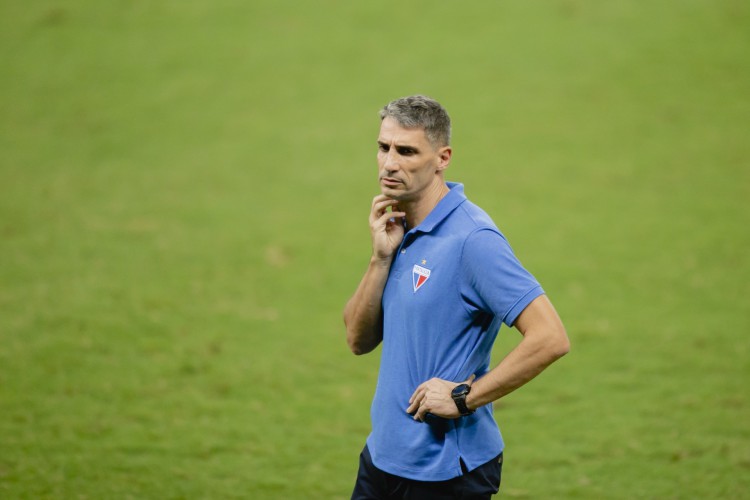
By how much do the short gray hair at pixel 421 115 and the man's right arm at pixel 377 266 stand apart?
0.34 metres

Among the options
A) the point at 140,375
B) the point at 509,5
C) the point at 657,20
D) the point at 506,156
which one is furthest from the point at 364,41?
the point at 140,375

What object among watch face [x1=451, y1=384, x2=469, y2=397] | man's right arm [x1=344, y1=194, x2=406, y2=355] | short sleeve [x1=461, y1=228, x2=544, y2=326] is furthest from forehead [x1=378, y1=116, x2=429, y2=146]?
watch face [x1=451, y1=384, x2=469, y2=397]

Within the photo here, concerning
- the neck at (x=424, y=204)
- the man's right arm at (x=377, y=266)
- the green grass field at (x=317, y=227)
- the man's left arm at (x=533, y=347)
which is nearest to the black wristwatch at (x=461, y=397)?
the man's left arm at (x=533, y=347)

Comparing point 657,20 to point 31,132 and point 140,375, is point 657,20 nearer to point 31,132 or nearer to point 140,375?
point 31,132

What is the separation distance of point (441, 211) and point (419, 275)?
0.97 feet

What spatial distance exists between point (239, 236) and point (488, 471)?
871cm

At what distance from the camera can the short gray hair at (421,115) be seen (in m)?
3.55

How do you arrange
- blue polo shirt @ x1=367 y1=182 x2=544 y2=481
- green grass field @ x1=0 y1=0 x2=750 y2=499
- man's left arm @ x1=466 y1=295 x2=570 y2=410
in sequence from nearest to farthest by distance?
man's left arm @ x1=466 y1=295 x2=570 y2=410
blue polo shirt @ x1=367 y1=182 x2=544 y2=481
green grass field @ x1=0 y1=0 x2=750 y2=499

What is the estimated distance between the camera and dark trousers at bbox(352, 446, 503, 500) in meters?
3.54

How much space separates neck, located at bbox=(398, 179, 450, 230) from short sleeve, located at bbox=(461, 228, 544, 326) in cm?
36

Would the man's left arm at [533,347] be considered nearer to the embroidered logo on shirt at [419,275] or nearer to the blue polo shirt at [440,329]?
the blue polo shirt at [440,329]

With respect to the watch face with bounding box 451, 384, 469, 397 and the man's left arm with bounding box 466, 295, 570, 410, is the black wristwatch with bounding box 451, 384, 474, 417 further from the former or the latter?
the man's left arm with bounding box 466, 295, 570, 410

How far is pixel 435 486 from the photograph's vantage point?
355 cm

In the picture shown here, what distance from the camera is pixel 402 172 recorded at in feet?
11.7
